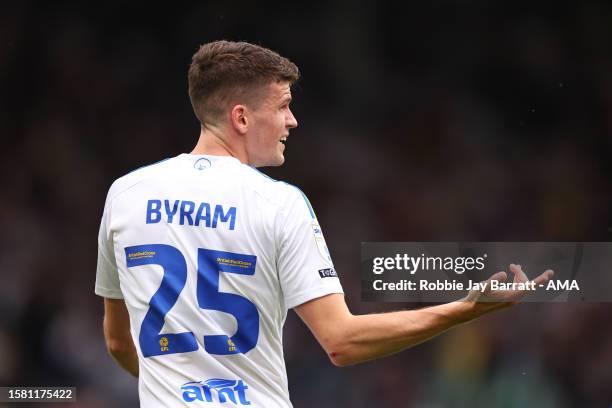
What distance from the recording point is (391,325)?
84.0 inches

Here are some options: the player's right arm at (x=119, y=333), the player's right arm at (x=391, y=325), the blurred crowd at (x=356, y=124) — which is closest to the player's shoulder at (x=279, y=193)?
the player's right arm at (x=391, y=325)

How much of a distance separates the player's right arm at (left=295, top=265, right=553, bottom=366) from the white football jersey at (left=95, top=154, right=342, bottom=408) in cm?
10

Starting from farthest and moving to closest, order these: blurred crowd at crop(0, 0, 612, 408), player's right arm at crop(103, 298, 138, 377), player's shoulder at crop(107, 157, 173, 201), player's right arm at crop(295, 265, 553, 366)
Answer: blurred crowd at crop(0, 0, 612, 408) → player's right arm at crop(103, 298, 138, 377) → player's shoulder at crop(107, 157, 173, 201) → player's right arm at crop(295, 265, 553, 366)

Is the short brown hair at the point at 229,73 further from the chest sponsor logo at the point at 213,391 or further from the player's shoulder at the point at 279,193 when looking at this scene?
the chest sponsor logo at the point at 213,391

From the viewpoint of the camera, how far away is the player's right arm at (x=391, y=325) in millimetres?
2111

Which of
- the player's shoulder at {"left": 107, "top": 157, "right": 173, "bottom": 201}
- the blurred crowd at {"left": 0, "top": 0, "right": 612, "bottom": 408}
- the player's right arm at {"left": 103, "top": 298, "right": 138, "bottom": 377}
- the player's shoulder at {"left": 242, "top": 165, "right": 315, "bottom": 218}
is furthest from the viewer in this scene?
the blurred crowd at {"left": 0, "top": 0, "right": 612, "bottom": 408}

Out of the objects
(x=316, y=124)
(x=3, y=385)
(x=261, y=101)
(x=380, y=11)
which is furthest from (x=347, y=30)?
(x=261, y=101)

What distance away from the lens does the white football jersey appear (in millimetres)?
2201

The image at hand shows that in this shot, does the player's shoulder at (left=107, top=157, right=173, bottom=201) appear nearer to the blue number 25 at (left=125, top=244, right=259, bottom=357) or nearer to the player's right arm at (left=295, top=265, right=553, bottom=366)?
the blue number 25 at (left=125, top=244, right=259, bottom=357)

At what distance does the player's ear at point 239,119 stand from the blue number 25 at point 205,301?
38 centimetres

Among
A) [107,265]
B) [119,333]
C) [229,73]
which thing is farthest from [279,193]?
[119,333]

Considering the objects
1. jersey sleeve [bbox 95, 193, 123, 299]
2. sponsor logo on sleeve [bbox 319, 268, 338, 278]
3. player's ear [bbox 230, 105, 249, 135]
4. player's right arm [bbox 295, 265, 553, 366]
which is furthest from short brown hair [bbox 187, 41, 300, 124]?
player's right arm [bbox 295, 265, 553, 366]

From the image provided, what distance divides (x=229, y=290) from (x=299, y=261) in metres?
0.17

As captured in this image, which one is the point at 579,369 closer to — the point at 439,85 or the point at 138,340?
the point at 439,85
